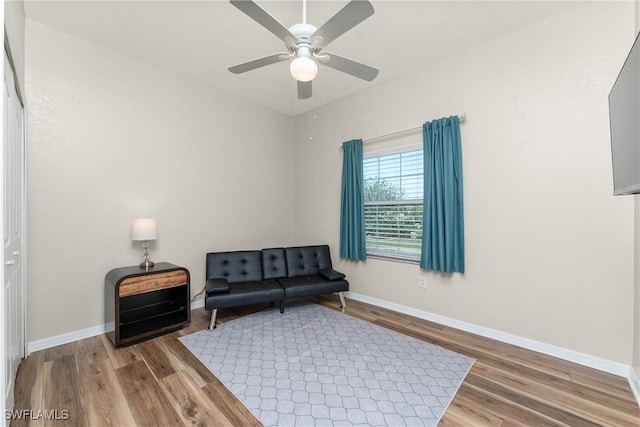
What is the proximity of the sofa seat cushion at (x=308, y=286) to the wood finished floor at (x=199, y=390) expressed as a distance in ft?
4.07

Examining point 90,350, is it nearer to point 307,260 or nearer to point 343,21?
point 307,260

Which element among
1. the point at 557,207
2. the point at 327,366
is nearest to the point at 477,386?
the point at 327,366

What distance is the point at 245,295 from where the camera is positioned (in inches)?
123

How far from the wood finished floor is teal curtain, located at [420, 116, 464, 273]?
34.1 inches

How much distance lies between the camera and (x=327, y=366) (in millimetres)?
2305

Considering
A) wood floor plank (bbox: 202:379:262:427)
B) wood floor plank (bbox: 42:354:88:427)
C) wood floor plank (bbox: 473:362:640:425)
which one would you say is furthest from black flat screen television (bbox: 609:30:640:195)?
wood floor plank (bbox: 42:354:88:427)

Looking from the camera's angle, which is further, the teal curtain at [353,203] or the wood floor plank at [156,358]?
the teal curtain at [353,203]

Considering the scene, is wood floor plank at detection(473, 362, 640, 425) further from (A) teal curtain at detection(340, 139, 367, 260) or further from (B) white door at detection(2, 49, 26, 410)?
(B) white door at detection(2, 49, 26, 410)

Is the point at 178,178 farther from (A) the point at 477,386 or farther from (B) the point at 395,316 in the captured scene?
(A) the point at 477,386

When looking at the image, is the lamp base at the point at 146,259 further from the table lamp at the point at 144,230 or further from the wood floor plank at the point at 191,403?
the wood floor plank at the point at 191,403

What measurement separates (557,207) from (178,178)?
395 cm

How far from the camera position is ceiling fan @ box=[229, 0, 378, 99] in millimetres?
1515

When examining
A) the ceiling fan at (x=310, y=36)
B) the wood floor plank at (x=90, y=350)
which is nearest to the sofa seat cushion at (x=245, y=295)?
the wood floor plank at (x=90, y=350)

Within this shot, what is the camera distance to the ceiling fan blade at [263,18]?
4.87 feet
